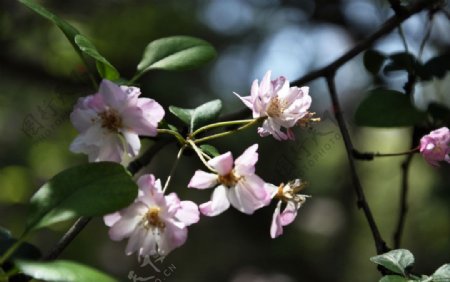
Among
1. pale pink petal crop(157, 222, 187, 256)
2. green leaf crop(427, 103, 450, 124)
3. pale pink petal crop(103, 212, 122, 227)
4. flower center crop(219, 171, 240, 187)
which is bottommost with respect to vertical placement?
green leaf crop(427, 103, 450, 124)

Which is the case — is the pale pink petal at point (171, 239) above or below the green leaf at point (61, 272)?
below

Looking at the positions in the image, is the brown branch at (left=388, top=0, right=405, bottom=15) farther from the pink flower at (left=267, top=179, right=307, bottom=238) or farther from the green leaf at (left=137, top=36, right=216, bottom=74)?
the pink flower at (left=267, top=179, right=307, bottom=238)

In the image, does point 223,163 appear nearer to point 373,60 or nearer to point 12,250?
point 12,250

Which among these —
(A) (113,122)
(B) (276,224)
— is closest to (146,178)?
(A) (113,122)

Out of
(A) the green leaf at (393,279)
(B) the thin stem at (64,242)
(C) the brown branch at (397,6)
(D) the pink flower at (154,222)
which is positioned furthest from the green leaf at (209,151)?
(C) the brown branch at (397,6)

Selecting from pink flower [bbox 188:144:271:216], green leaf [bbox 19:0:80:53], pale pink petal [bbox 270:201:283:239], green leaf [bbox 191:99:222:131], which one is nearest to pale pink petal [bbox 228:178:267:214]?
pink flower [bbox 188:144:271:216]

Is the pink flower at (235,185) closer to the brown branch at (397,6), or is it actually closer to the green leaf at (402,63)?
the brown branch at (397,6)
